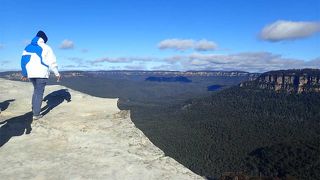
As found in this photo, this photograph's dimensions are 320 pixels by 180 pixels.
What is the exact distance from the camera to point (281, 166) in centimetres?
13788

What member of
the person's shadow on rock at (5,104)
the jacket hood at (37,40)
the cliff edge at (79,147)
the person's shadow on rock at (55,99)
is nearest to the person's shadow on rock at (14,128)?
the cliff edge at (79,147)

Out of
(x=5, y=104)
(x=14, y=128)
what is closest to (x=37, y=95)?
(x=14, y=128)

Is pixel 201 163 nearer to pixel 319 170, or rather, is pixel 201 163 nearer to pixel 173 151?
pixel 173 151

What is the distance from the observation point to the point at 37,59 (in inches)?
420

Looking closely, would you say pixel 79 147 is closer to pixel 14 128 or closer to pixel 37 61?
pixel 14 128

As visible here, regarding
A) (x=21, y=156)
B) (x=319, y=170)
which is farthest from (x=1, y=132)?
(x=319, y=170)

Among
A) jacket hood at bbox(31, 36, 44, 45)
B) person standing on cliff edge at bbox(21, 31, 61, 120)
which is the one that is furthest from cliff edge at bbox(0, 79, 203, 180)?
jacket hood at bbox(31, 36, 44, 45)

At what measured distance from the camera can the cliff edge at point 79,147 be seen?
6648 millimetres

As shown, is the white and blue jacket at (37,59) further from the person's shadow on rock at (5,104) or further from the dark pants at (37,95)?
the person's shadow on rock at (5,104)

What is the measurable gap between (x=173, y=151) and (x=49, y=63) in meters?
156

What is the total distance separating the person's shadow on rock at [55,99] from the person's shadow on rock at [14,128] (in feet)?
3.69

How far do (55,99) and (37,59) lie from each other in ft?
12.7

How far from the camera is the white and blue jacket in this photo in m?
10.6

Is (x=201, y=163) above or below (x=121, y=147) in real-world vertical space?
below
